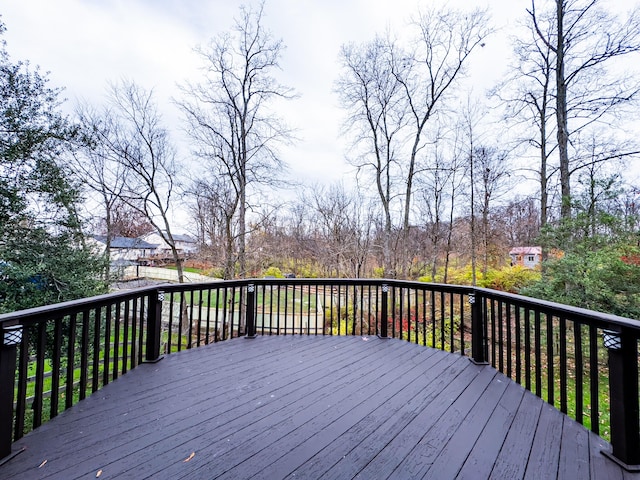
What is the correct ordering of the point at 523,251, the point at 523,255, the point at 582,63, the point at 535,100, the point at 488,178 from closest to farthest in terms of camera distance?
the point at 582,63, the point at 535,100, the point at 488,178, the point at 523,255, the point at 523,251

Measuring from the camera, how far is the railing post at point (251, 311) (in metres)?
3.74

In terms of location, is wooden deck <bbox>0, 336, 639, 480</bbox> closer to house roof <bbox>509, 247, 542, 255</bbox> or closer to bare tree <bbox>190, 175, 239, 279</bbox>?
bare tree <bbox>190, 175, 239, 279</bbox>

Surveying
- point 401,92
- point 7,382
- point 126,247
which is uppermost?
point 401,92

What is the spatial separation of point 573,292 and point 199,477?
23.9 ft

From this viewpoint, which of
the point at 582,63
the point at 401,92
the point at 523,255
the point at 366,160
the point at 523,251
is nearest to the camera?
the point at 582,63

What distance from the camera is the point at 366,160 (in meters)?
10.0

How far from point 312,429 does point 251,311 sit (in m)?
2.27

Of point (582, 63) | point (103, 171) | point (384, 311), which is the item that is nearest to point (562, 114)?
point (582, 63)

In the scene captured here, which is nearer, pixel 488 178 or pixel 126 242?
pixel 126 242

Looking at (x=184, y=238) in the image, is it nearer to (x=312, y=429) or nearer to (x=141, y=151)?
(x=141, y=151)

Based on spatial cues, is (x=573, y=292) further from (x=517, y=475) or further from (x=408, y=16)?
(x=408, y=16)

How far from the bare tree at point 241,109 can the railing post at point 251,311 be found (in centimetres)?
533

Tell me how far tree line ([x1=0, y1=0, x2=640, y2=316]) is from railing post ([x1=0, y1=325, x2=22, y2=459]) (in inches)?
163

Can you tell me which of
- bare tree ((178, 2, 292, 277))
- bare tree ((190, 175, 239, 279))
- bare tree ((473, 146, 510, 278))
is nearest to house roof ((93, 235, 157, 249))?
bare tree ((190, 175, 239, 279))
